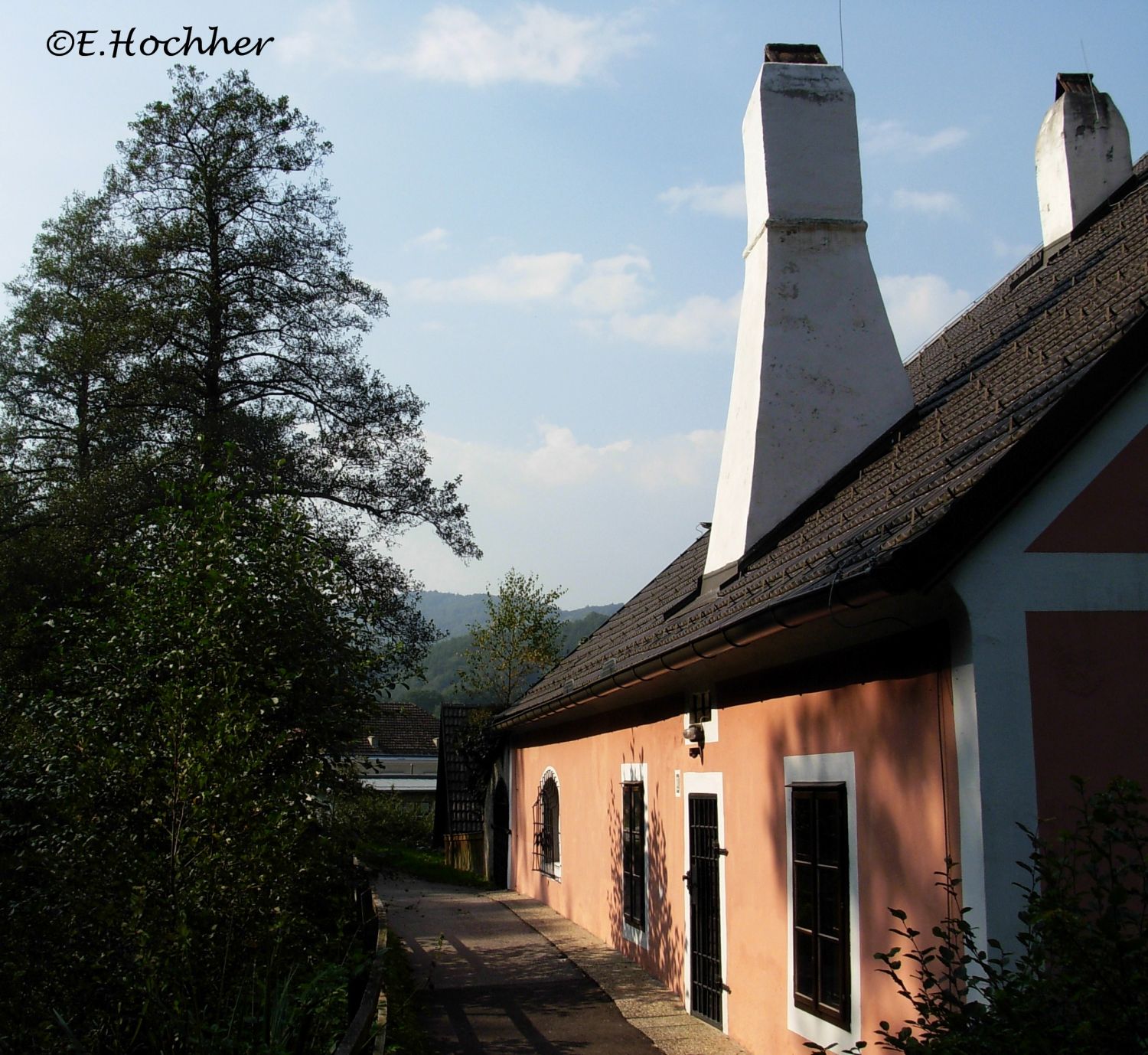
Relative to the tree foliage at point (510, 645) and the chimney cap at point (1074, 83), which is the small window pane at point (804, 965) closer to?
the chimney cap at point (1074, 83)

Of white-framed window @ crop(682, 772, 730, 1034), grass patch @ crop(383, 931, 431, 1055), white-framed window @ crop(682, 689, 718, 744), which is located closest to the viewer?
grass patch @ crop(383, 931, 431, 1055)

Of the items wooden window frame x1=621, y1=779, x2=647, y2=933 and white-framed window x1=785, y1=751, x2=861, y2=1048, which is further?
wooden window frame x1=621, y1=779, x2=647, y2=933

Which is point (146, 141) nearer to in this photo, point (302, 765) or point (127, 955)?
point (302, 765)

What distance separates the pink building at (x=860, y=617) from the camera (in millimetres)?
4883

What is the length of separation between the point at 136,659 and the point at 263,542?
3.40 feet

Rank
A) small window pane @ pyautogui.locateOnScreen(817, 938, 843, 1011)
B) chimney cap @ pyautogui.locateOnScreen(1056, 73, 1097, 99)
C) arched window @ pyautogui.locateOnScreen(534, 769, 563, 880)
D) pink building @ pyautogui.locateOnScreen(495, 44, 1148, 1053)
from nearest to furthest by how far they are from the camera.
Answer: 1. pink building @ pyautogui.locateOnScreen(495, 44, 1148, 1053)
2. small window pane @ pyautogui.locateOnScreen(817, 938, 843, 1011)
3. chimney cap @ pyautogui.locateOnScreen(1056, 73, 1097, 99)
4. arched window @ pyautogui.locateOnScreen(534, 769, 563, 880)

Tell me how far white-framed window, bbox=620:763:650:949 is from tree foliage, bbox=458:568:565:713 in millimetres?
21922

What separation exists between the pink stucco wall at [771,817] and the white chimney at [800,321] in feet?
6.02

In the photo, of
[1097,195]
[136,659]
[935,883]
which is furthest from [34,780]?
[1097,195]

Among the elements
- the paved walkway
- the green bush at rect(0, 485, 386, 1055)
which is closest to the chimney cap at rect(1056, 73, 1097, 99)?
the green bush at rect(0, 485, 386, 1055)

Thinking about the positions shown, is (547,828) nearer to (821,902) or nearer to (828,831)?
(821,902)

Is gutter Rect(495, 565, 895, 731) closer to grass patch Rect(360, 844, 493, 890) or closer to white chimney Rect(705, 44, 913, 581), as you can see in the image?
white chimney Rect(705, 44, 913, 581)

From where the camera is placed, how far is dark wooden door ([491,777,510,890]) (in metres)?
19.8

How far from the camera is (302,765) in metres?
6.69
